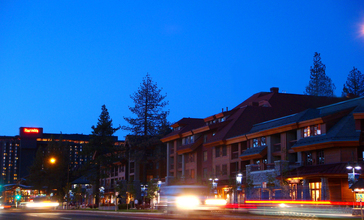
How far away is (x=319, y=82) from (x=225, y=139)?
142ft

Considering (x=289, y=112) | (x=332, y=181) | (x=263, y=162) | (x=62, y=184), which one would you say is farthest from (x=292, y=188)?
(x=62, y=184)

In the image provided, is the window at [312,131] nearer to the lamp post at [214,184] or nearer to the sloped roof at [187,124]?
the lamp post at [214,184]

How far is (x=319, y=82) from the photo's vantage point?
98188mm

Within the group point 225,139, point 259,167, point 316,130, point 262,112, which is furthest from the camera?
point 262,112

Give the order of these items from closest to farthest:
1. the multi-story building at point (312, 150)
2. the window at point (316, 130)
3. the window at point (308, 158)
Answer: the multi-story building at point (312, 150)
the window at point (316, 130)
the window at point (308, 158)

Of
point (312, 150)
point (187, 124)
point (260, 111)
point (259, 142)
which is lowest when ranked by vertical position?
point (312, 150)

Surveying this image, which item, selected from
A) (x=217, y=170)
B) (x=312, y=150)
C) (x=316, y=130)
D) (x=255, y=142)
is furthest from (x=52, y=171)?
(x=316, y=130)

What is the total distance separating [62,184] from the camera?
112 m

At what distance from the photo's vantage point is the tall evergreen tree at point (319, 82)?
319 ft

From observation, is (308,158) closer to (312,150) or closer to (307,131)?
(312,150)

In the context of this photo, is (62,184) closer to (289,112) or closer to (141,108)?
(141,108)

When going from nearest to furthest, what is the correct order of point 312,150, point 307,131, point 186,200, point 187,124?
1. point 186,200
2. point 312,150
3. point 307,131
4. point 187,124

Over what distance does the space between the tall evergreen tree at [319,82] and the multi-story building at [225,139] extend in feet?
70.6

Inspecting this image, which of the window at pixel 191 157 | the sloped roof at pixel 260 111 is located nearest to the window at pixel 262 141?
the sloped roof at pixel 260 111
